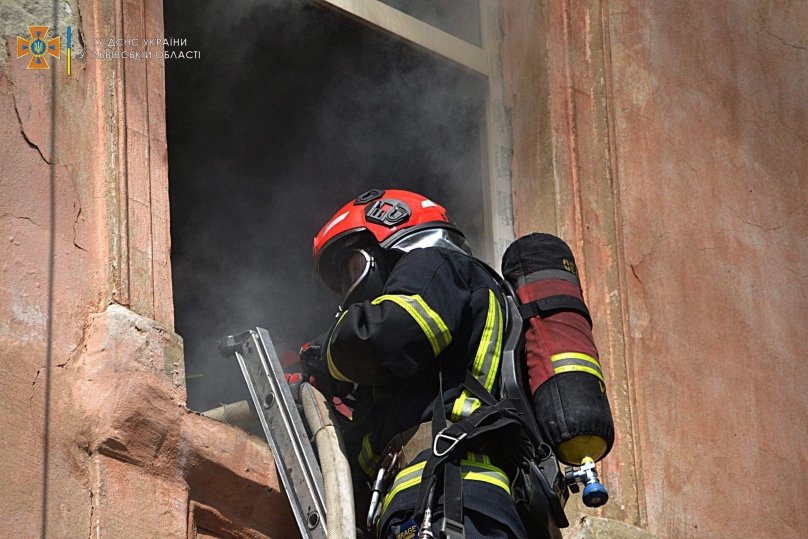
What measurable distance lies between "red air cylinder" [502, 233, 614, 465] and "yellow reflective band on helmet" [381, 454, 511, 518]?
215 millimetres

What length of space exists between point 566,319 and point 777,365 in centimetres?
198

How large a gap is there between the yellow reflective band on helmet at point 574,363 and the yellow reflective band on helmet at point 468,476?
0.36 m

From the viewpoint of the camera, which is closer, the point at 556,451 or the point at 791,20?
the point at 556,451

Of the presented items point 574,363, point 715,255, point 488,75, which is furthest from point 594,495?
point 488,75

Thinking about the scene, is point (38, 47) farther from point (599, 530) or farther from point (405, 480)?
point (599, 530)

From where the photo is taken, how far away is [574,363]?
4.33 meters

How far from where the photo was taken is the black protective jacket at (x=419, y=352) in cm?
407

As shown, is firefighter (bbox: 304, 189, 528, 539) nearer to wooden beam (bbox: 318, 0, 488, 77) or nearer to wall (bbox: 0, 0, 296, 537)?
wall (bbox: 0, 0, 296, 537)

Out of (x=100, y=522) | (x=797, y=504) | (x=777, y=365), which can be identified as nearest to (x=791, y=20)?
(x=777, y=365)

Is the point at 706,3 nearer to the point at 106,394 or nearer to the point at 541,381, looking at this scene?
the point at 541,381

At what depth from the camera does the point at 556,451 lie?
4273 millimetres

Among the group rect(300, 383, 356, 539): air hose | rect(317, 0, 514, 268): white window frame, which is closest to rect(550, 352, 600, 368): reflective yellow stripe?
rect(300, 383, 356, 539): air hose

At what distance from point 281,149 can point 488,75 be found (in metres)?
1.08

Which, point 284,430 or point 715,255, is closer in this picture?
point 284,430
